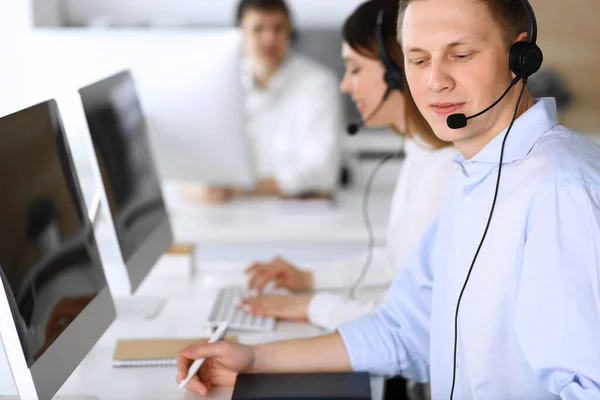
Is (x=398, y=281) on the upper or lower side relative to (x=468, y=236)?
lower

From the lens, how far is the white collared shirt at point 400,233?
5.24ft

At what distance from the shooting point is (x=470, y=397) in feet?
3.89

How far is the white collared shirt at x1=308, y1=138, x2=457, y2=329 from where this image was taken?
160cm

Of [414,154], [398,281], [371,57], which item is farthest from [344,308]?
[371,57]

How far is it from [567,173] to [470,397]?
385 mm

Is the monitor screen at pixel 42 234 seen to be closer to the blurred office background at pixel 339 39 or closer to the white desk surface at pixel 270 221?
the white desk surface at pixel 270 221

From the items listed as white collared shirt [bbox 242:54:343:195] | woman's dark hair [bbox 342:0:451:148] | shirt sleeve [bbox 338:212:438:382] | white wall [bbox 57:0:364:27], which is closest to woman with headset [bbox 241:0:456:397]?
woman's dark hair [bbox 342:0:451:148]

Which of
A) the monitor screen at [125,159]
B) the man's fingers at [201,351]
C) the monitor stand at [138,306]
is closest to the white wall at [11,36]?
the monitor screen at [125,159]

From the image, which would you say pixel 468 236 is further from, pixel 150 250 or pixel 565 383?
pixel 150 250

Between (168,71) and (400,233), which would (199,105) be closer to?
(168,71)

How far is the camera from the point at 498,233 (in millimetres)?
1100

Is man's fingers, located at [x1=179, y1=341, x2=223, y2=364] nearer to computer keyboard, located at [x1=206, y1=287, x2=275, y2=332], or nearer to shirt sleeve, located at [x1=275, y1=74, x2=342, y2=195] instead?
computer keyboard, located at [x1=206, y1=287, x2=275, y2=332]

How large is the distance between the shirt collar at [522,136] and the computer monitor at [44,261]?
2.09 ft

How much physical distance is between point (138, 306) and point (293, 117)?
1695 mm
